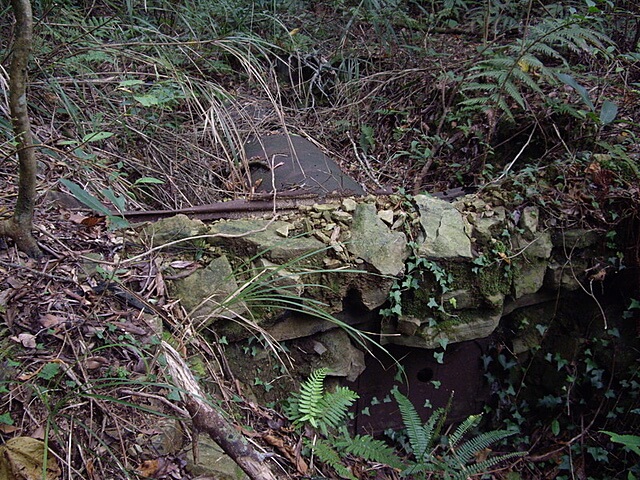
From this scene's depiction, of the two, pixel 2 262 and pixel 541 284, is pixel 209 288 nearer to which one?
pixel 2 262

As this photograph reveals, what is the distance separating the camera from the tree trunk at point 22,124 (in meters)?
1.57

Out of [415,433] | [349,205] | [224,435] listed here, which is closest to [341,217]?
[349,205]

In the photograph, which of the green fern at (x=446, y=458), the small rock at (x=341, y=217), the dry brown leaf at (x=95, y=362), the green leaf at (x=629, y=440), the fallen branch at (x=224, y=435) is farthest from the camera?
the small rock at (x=341, y=217)

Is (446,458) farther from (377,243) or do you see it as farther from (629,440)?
(377,243)

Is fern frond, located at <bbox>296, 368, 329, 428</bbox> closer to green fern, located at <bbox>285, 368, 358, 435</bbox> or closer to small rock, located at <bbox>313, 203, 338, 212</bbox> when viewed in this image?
green fern, located at <bbox>285, 368, 358, 435</bbox>

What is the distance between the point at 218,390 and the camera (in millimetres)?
2008

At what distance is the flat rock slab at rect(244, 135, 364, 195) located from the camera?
2.77m

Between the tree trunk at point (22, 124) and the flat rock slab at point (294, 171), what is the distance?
1.18m

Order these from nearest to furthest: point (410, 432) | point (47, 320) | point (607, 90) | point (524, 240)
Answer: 1. point (47, 320)
2. point (410, 432)
3. point (524, 240)
4. point (607, 90)

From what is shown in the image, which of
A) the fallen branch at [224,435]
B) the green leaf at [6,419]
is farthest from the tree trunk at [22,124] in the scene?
the fallen branch at [224,435]

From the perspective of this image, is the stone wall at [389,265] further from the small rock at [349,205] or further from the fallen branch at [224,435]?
the fallen branch at [224,435]

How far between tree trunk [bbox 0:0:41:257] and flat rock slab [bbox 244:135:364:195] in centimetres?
118

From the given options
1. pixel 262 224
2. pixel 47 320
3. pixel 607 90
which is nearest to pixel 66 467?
pixel 47 320

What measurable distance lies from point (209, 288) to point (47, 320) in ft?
1.97
